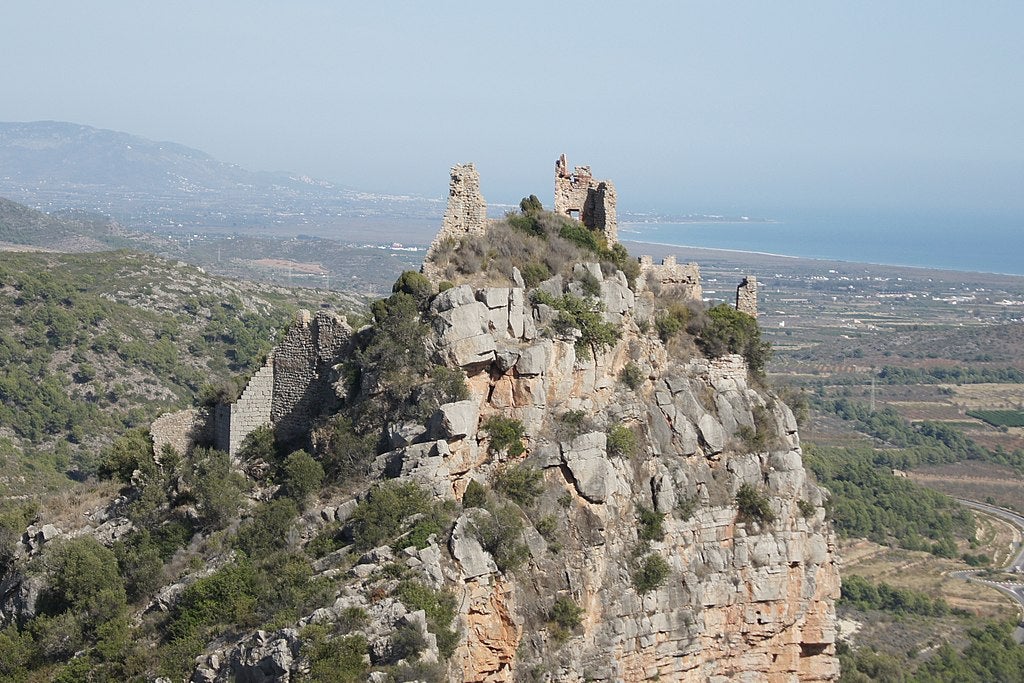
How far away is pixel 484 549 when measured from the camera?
2508 cm

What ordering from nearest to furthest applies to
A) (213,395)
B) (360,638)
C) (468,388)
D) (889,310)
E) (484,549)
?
(360,638) < (484,549) < (468,388) < (213,395) < (889,310)

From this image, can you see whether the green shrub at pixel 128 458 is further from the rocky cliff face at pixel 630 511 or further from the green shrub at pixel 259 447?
the rocky cliff face at pixel 630 511

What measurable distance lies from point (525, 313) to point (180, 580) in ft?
31.7

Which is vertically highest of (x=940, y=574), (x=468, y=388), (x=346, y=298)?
(x=468, y=388)

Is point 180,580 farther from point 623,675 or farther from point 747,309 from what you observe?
point 747,309

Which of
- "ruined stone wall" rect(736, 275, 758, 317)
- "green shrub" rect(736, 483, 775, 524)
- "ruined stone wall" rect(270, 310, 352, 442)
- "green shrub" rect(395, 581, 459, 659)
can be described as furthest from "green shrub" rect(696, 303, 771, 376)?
"green shrub" rect(395, 581, 459, 659)

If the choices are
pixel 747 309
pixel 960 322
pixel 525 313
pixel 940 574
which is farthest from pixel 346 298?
pixel 960 322

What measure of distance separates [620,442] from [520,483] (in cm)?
329

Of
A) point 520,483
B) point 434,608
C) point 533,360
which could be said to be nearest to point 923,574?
point 533,360

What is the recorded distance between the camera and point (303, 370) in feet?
95.2

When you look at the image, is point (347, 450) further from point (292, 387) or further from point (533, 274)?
point (533, 274)

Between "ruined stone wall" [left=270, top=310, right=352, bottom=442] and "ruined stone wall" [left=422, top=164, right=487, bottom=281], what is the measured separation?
4.10 meters

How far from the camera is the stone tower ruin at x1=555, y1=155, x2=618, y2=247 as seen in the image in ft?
115

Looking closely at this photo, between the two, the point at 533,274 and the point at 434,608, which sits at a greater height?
the point at 533,274
